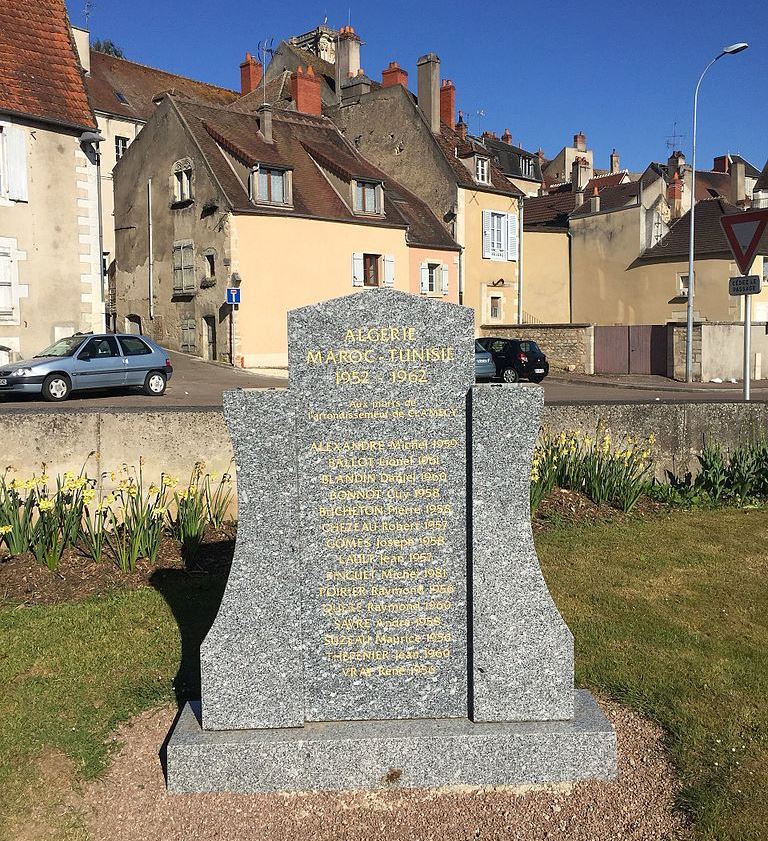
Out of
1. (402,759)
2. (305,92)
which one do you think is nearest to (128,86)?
(305,92)

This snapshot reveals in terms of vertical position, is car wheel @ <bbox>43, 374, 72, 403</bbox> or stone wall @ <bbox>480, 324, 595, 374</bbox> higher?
stone wall @ <bbox>480, 324, 595, 374</bbox>

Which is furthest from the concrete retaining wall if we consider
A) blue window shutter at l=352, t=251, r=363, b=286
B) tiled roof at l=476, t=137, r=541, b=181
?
tiled roof at l=476, t=137, r=541, b=181

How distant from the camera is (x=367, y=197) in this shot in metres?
33.4

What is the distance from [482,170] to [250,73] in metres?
15.1

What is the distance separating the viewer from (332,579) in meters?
4.30

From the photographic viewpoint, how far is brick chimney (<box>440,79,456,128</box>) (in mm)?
40938

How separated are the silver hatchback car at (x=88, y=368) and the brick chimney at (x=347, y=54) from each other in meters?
26.3

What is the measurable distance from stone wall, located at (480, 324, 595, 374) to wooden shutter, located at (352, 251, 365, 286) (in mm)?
7370

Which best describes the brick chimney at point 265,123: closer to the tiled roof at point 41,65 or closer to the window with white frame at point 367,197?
the window with white frame at point 367,197

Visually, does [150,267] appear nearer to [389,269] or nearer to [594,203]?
[389,269]

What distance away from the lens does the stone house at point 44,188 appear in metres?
22.4

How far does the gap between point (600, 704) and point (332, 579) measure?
1621 mm

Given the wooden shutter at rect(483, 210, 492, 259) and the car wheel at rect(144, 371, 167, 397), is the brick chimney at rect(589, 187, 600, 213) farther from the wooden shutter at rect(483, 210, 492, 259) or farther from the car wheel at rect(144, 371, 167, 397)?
the car wheel at rect(144, 371, 167, 397)

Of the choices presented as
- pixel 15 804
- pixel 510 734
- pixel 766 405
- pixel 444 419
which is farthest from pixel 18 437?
pixel 766 405
